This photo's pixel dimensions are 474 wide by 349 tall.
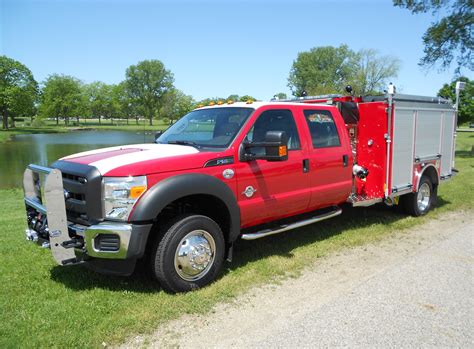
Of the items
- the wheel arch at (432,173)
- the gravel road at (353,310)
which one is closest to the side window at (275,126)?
the gravel road at (353,310)

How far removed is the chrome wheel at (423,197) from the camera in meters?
7.80

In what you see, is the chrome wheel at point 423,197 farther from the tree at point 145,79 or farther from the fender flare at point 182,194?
the tree at point 145,79

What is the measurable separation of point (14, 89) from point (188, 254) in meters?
72.5

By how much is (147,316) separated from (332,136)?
359 centimetres

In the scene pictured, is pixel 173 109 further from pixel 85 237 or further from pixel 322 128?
pixel 85 237

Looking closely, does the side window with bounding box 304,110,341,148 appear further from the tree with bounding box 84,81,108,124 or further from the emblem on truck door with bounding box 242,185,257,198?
the tree with bounding box 84,81,108,124

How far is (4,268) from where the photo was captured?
15.9ft

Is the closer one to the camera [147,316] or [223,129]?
[147,316]

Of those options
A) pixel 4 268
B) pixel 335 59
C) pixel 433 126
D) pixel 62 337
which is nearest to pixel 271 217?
pixel 62 337

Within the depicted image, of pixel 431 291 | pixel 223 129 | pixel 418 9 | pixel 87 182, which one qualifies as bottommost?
pixel 431 291

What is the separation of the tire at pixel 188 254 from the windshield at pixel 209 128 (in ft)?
3.20

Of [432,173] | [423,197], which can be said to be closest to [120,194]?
[423,197]

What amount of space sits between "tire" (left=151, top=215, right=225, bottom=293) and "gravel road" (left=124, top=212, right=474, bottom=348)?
460 millimetres

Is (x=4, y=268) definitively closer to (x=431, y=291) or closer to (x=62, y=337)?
(x=62, y=337)
